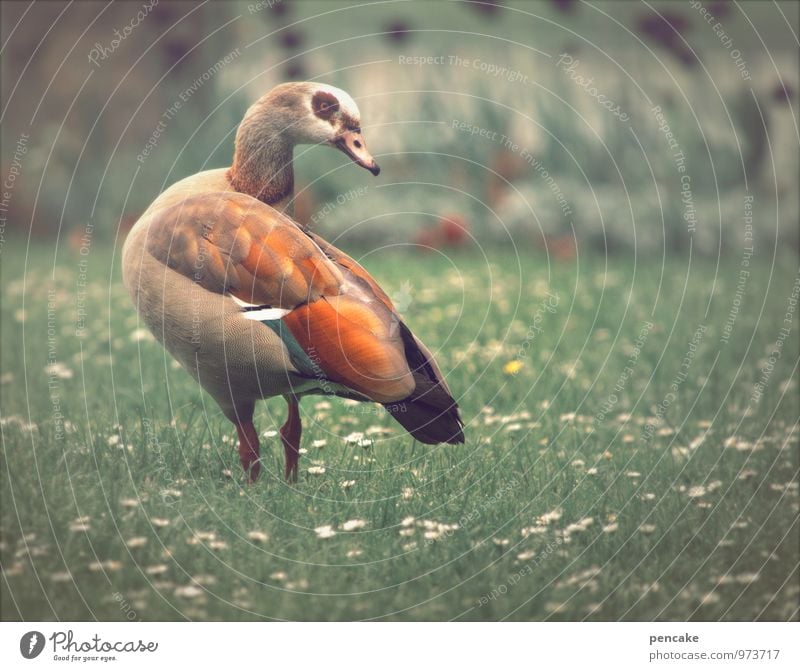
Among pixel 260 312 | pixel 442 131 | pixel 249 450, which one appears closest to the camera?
pixel 260 312

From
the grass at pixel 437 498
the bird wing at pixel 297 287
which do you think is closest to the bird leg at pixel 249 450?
the grass at pixel 437 498

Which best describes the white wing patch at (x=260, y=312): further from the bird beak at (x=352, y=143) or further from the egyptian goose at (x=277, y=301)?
the bird beak at (x=352, y=143)

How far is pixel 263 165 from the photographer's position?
350 cm

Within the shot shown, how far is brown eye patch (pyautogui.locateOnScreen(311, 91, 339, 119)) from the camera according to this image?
3.39m

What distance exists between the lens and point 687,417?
15.7ft

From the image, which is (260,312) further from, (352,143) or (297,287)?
(352,143)

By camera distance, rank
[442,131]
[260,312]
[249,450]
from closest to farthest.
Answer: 1. [260,312]
2. [249,450]
3. [442,131]

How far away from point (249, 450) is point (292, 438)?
15 centimetres

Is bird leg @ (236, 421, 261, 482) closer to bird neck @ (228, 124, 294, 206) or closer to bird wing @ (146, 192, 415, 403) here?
bird wing @ (146, 192, 415, 403)

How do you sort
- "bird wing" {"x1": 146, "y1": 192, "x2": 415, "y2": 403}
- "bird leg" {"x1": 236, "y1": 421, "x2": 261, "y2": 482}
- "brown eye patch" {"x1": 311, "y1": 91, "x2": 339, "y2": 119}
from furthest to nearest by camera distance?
"bird leg" {"x1": 236, "y1": 421, "x2": 261, "y2": 482}, "brown eye patch" {"x1": 311, "y1": 91, "x2": 339, "y2": 119}, "bird wing" {"x1": 146, "y1": 192, "x2": 415, "y2": 403}

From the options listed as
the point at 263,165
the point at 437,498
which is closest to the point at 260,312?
the point at 263,165

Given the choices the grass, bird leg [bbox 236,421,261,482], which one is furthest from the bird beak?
the grass

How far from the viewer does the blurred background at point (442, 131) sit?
26.6 feet

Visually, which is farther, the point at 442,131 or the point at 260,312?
the point at 442,131
